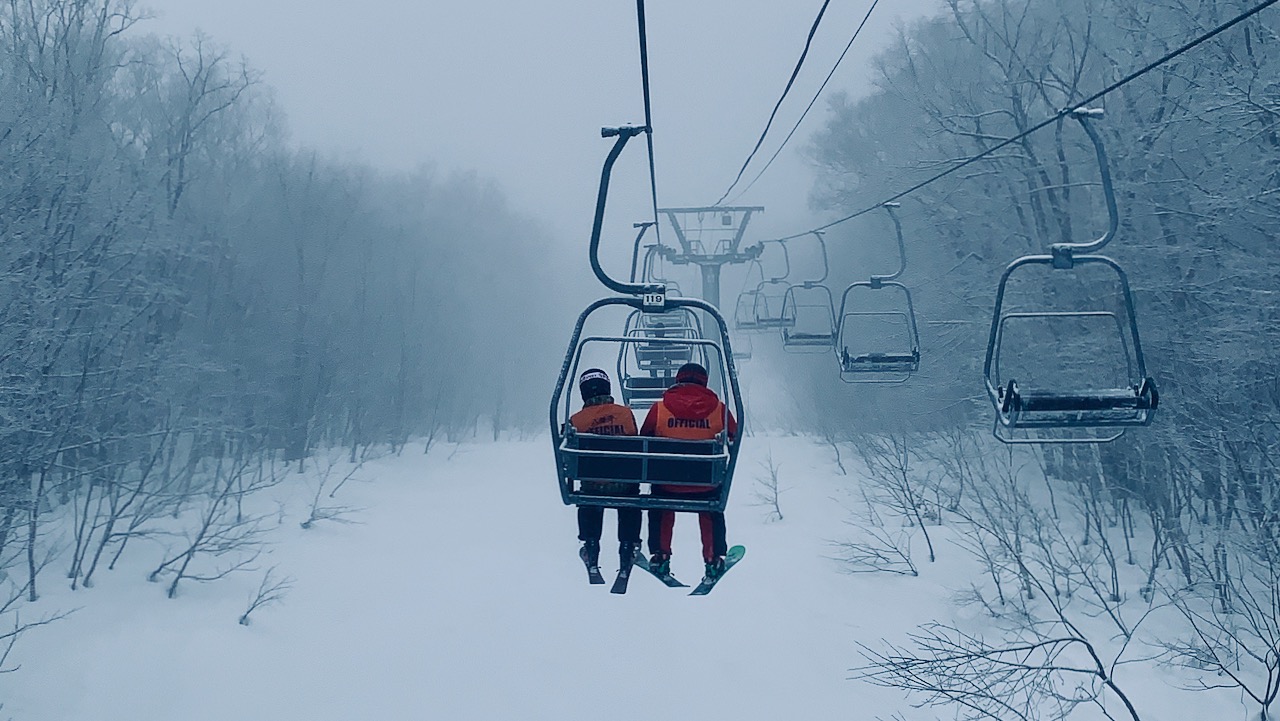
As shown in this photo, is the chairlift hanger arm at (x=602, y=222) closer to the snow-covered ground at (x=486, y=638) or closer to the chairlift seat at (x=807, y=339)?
the chairlift seat at (x=807, y=339)

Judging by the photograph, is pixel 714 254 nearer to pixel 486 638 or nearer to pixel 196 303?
pixel 486 638

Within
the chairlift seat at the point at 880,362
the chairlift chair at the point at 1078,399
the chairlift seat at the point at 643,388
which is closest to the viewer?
the chairlift chair at the point at 1078,399

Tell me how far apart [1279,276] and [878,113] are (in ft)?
47.9

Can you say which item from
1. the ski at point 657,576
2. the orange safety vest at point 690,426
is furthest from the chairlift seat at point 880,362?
the orange safety vest at point 690,426

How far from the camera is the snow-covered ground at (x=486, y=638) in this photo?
1262 cm

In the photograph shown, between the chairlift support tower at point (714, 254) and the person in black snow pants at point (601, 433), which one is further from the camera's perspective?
the chairlift support tower at point (714, 254)

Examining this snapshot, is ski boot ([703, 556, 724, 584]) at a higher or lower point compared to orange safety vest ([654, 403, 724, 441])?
lower

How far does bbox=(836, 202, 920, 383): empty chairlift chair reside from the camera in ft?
23.8

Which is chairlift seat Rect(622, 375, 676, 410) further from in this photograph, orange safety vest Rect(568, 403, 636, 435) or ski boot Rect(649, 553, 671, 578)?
orange safety vest Rect(568, 403, 636, 435)

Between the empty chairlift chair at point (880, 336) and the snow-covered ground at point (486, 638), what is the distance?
14.1ft

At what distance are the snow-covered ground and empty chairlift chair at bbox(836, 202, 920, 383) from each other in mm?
4288

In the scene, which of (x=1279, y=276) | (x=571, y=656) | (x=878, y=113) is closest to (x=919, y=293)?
(x=878, y=113)

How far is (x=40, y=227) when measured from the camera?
1400 cm

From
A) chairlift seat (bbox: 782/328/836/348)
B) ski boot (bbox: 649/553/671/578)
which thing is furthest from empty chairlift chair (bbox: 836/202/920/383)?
ski boot (bbox: 649/553/671/578)
